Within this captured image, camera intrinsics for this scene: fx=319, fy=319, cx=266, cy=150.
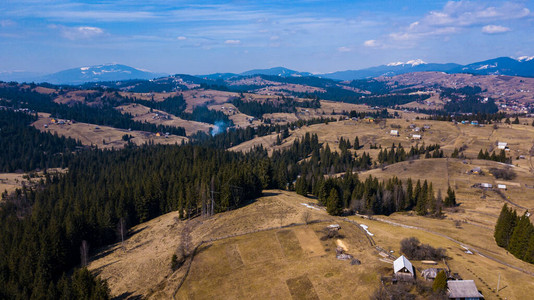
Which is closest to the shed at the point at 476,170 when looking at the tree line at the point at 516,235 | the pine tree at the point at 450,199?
the pine tree at the point at 450,199

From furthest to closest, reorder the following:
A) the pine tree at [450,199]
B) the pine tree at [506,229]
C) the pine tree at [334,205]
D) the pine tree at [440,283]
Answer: the pine tree at [450,199]
the pine tree at [334,205]
the pine tree at [506,229]
the pine tree at [440,283]

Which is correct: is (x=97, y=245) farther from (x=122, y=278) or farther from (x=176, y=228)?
(x=122, y=278)

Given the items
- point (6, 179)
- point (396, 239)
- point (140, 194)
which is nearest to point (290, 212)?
point (396, 239)

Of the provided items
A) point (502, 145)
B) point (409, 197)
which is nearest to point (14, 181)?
→ point (409, 197)

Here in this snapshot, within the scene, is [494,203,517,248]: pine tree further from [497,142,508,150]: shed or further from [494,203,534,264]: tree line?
[497,142,508,150]: shed

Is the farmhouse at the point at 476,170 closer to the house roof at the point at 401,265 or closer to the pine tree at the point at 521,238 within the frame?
the pine tree at the point at 521,238

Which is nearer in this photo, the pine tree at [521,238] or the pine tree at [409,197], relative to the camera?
the pine tree at [521,238]
